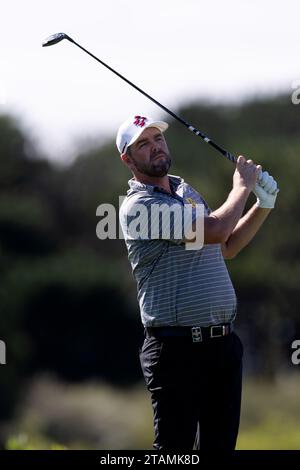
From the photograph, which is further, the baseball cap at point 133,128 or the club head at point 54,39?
the club head at point 54,39

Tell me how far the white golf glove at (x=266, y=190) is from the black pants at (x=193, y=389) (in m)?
0.81

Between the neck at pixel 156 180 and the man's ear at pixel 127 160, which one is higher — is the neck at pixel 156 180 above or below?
below

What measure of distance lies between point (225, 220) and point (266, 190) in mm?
577

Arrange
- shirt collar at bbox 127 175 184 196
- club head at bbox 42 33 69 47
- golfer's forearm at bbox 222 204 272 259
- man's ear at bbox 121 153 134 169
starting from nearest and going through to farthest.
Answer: shirt collar at bbox 127 175 184 196
man's ear at bbox 121 153 134 169
golfer's forearm at bbox 222 204 272 259
club head at bbox 42 33 69 47

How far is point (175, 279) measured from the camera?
7137 millimetres

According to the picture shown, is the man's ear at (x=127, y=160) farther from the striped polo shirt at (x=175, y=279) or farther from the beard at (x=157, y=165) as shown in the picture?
the striped polo shirt at (x=175, y=279)

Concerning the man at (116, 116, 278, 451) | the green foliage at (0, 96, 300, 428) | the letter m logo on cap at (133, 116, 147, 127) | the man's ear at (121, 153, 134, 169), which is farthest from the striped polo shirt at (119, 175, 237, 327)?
the green foliage at (0, 96, 300, 428)

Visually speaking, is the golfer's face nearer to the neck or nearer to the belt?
the neck

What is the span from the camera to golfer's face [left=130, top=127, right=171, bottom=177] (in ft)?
24.0

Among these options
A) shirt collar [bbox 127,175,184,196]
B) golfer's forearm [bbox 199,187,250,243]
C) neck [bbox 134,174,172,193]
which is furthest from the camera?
neck [bbox 134,174,172,193]

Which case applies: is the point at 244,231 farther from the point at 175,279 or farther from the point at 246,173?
the point at 175,279

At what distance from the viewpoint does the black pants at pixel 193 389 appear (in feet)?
23.4

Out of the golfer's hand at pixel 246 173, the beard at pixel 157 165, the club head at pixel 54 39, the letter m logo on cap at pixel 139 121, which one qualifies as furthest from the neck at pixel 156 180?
the club head at pixel 54 39
